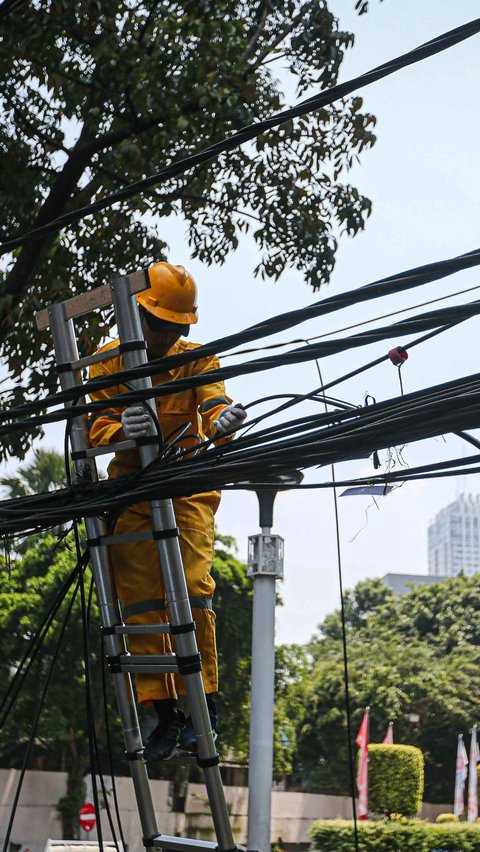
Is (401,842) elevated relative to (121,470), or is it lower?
lower

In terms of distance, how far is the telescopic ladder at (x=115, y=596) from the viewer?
3158mm

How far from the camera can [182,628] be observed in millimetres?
3143

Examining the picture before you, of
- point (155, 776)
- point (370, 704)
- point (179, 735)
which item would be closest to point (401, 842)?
point (155, 776)

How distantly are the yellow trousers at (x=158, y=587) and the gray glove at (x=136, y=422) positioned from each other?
0.33 metres

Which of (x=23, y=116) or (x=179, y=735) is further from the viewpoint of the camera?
(x=23, y=116)

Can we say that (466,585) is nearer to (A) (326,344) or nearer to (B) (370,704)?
(B) (370,704)

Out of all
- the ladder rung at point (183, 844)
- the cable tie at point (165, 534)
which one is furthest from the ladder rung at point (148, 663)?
the ladder rung at point (183, 844)

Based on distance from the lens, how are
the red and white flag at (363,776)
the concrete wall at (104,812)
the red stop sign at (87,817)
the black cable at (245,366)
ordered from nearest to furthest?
the black cable at (245,366), the red stop sign at (87,817), the red and white flag at (363,776), the concrete wall at (104,812)

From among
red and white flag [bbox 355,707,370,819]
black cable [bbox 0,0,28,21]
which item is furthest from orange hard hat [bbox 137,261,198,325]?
red and white flag [bbox 355,707,370,819]

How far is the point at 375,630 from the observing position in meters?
37.1

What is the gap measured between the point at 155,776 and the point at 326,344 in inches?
1068

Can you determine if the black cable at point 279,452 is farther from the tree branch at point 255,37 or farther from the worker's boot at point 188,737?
the tree branch at point 255,37

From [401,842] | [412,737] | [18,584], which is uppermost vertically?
[18,584]

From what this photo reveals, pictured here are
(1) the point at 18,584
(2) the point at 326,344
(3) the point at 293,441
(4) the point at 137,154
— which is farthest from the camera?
(1) the point at 18,584
